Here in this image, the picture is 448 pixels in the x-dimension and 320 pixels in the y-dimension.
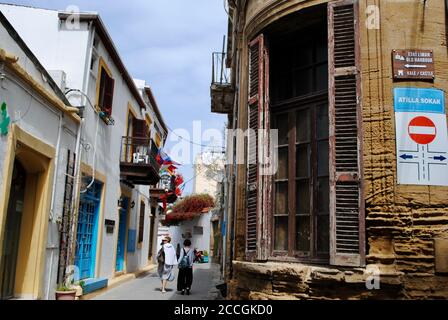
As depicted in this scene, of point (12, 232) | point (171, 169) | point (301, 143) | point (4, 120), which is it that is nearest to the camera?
point (301, 143)

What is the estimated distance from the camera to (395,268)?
486cm

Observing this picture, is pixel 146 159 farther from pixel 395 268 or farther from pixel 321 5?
pixel 395 268

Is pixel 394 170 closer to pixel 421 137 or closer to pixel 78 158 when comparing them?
pixel 421 137

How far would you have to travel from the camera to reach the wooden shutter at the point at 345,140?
5078mm

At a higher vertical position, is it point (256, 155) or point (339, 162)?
point (256, 155)

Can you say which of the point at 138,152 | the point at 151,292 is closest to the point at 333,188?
the point at 151,292

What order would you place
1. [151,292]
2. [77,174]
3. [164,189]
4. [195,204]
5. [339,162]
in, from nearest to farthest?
[339,162]
[77,174]
[151,292]
[164,189]
[195,204]

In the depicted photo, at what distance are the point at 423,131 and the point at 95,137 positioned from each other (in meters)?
7.90

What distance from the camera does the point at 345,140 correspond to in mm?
5332

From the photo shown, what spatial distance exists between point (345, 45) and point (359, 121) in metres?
1.02

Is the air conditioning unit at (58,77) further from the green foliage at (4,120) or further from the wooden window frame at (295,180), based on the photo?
the wooden window frame at (295,180)

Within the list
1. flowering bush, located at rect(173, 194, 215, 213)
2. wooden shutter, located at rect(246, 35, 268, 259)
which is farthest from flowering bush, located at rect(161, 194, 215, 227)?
wooden shutter, located at rect(246, 35, 268, 259)

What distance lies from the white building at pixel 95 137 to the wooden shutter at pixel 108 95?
26 mm

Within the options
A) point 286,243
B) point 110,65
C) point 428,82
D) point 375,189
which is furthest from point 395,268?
point 110,65
